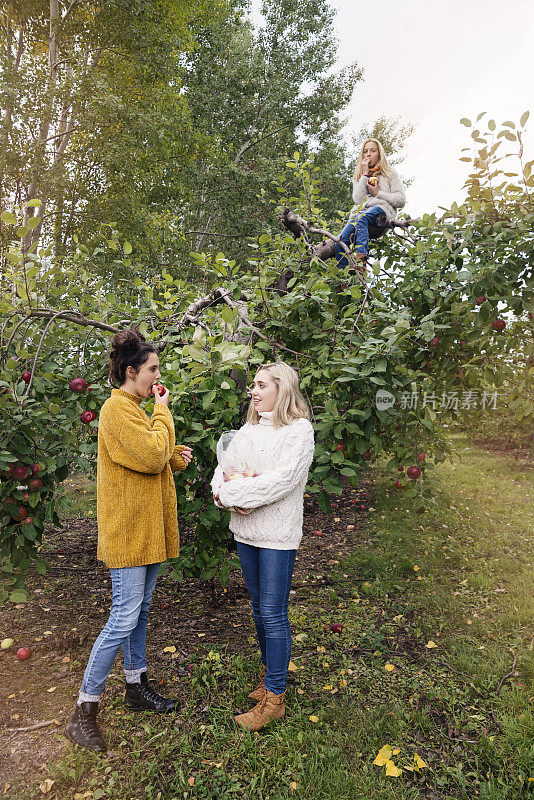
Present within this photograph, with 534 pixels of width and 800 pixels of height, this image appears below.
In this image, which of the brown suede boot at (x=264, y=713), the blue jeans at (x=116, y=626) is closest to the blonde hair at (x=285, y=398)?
the blue jeans at (x=116, y=626)

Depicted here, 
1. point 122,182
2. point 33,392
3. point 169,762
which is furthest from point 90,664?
point 122,182

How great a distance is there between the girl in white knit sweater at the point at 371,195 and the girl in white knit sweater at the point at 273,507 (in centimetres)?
184

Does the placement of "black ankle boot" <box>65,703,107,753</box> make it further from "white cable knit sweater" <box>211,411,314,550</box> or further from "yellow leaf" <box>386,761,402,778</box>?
"yellow leaf" <box>386,761,402,778</box>

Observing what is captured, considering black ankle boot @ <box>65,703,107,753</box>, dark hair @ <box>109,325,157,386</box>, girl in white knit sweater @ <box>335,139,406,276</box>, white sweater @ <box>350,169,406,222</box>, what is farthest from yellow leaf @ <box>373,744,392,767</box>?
white sweater @ <box>350,169,406,222</box>

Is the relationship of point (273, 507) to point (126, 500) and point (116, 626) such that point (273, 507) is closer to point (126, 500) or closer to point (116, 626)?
point (126, 500)

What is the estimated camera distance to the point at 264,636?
7.75 feet

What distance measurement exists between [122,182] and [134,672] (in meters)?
9.08

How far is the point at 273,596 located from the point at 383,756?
845 millimetres

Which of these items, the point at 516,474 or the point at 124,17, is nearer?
the point at 516,474

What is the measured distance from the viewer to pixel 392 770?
2080 millimetres

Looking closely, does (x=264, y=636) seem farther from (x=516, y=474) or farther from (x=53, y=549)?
(x=516, y=474)

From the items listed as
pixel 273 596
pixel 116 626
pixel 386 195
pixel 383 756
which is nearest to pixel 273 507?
pixel 273 596

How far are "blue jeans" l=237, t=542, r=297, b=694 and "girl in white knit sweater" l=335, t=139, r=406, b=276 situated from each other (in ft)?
7.60

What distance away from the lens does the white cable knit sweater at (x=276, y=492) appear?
2037 mm
